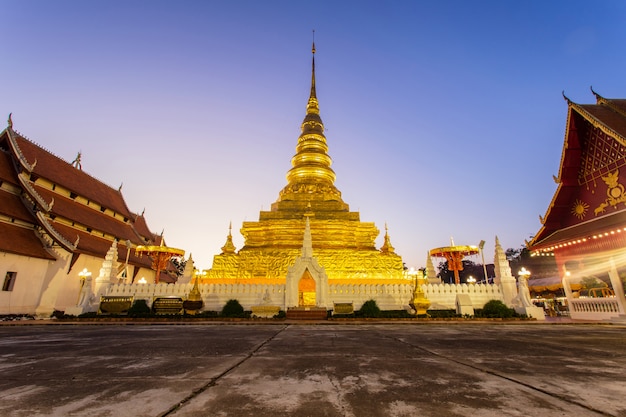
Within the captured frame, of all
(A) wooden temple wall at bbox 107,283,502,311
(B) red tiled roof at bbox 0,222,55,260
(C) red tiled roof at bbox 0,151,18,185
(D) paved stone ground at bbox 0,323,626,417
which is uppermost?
(C) red tiled roof at bbox 0,151,18,185

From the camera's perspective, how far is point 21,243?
608 inches

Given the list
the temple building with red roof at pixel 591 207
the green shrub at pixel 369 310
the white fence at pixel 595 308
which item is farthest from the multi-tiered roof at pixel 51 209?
the white fence at pixel 595 308

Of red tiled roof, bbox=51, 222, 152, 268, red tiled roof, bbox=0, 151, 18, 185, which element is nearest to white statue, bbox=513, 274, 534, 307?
red tiled roof, bbox=51, 222, 152, 268

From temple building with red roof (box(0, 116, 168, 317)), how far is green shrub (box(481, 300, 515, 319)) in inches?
678

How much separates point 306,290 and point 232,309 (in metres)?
3.99

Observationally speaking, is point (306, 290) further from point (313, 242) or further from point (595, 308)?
point (595, 308)

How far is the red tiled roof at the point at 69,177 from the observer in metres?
19.4

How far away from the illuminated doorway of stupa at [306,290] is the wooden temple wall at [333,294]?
43.9 inches

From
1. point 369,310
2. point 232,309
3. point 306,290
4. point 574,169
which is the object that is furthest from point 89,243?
point 574,169

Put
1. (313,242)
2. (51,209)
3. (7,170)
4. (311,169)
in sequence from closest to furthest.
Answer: (7,170), (51,209), (313,242), (311,169)

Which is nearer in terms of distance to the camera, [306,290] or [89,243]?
[306,290]

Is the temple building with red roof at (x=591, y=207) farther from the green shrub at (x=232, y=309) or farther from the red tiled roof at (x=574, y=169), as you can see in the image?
the green shrub at (x=232, y=309)

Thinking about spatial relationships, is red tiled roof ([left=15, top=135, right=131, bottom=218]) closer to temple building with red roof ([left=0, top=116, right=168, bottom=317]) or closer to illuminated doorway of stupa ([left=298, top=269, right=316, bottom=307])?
temple building with red roof ([left=0, top=116, right=168, bottom=317])

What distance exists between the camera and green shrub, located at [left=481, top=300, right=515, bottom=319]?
1238 cm
